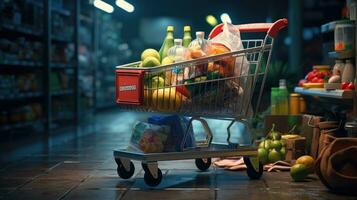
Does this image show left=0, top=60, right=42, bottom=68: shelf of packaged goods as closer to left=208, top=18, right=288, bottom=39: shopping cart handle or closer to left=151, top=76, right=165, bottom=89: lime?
left=208, top=18, right=288, bottom=39: shopping cart handle

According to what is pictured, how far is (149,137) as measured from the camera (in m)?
4.39

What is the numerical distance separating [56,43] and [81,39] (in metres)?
1.20

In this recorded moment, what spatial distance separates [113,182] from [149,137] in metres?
0.44

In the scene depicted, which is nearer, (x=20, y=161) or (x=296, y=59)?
(x=20, y=161)

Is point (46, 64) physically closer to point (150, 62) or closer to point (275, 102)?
point (275, 102)

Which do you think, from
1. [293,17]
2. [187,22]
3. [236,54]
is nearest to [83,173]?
[236,54]

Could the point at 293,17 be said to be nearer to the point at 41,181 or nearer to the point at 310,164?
the point at 310,164

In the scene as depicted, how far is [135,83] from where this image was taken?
4.33 metres

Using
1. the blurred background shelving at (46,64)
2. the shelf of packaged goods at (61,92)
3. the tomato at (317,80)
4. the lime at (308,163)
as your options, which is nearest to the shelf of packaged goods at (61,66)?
the blurred background shelving at (46,64)

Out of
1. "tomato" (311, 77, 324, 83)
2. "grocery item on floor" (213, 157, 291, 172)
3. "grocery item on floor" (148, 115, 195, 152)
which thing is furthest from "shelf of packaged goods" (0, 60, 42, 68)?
"tomato" (311, 77, 324, 83)

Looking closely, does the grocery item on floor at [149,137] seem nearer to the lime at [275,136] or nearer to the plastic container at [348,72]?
the lime at [275,136]

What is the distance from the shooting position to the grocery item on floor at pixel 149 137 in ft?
14.4

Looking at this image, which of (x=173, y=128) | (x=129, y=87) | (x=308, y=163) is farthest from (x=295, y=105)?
(x=129, y=87)

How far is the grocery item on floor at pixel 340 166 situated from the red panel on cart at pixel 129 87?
130 cm
